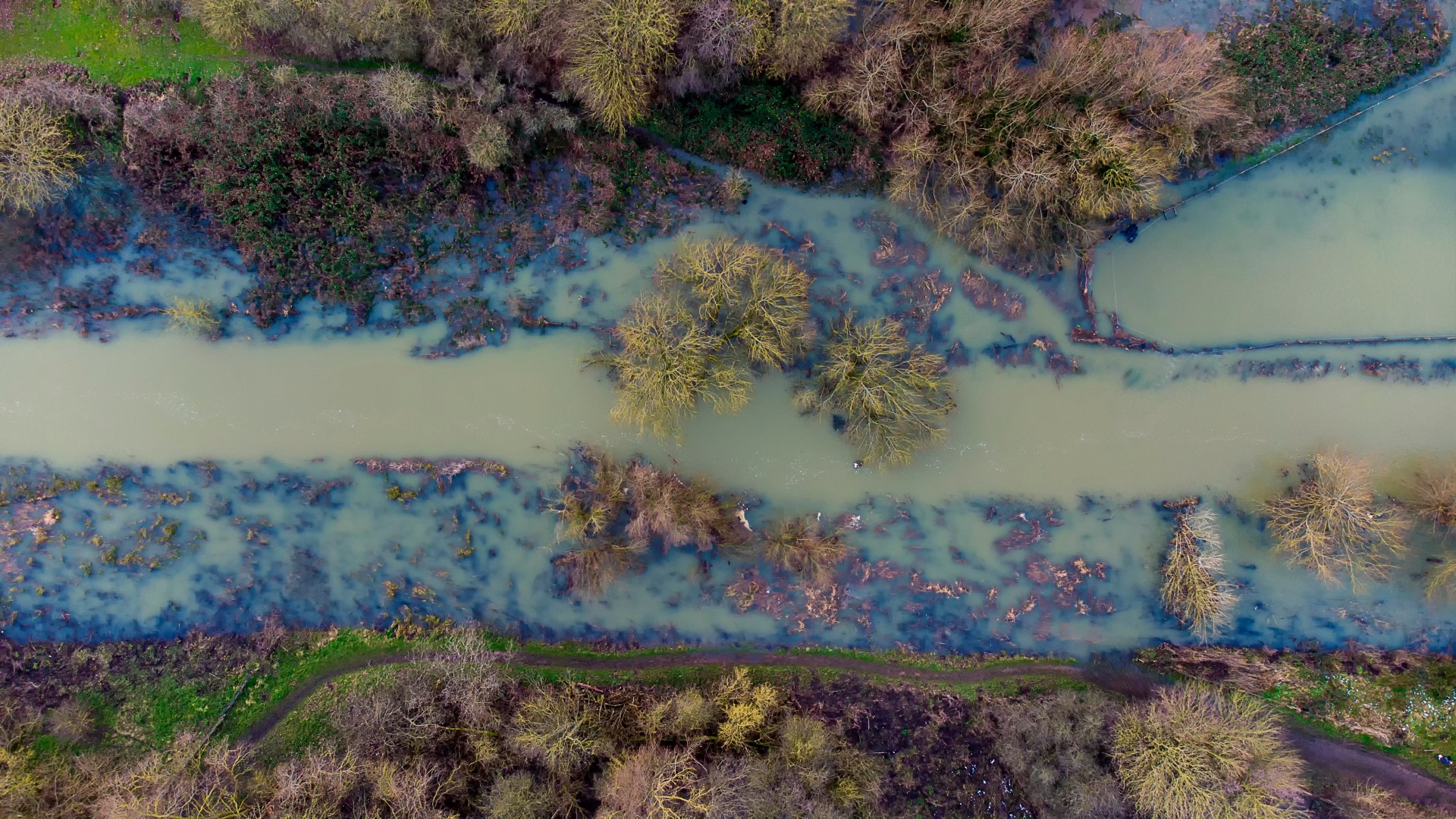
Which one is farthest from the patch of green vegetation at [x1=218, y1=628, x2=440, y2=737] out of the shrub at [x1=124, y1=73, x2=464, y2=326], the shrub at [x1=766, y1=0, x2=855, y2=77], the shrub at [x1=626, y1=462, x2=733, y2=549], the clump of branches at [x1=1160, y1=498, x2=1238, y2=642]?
the clump of branches at [x1=1160, y1=498, x2=1238, y2=642]

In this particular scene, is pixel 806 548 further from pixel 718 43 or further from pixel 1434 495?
pixel 1434 495

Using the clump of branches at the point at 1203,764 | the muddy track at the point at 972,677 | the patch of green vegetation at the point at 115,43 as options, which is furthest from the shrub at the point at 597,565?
the patch of green vegetation at the point at 115,43

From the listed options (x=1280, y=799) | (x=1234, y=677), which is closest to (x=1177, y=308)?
(x=1234, y=677)

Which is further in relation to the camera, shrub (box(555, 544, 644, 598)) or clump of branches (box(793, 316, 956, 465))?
shrub (box(555, 544, 644, 598))

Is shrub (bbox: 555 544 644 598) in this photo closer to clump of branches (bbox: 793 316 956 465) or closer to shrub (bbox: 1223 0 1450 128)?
clump of branches (bbox: 793 316 956 465)

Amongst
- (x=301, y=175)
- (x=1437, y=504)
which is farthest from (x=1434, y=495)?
(x=301, y=175)

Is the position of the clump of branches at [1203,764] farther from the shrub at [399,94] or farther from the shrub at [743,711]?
the shrub at [399,94]

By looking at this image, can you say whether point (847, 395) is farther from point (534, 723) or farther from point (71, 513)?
point (71, 513)
